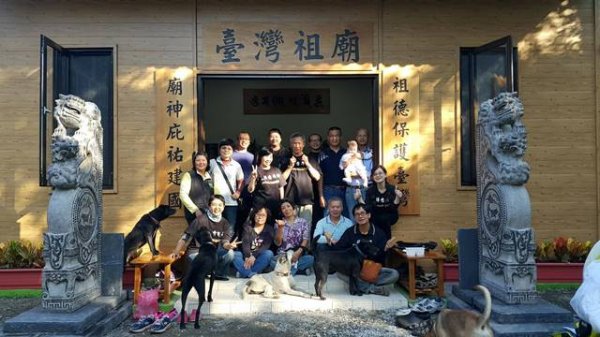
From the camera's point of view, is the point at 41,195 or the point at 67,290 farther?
the point at 41,195

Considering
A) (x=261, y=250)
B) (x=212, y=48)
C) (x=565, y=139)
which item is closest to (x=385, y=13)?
(x=212, y=48)

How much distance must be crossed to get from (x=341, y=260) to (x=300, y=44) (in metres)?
3.29

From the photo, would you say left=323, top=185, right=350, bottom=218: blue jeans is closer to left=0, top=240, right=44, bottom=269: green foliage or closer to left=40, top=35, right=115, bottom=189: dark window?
left=40, top=35, right=115, bottom=189: dark window

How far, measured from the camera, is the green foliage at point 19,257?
6.50 meters

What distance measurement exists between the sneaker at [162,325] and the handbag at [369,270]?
2299mm

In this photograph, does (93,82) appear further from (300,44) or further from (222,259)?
(222,259)

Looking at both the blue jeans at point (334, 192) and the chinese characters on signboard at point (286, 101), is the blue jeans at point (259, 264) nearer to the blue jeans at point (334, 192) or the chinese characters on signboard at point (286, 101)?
the blue jeans at point (334, 192)

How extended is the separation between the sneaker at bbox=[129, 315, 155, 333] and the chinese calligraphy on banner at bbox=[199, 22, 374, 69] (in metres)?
3.73

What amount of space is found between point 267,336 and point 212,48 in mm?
4190

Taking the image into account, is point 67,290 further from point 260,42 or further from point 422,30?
point 422,30

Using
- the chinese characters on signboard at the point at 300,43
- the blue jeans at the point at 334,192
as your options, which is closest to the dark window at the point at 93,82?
the chinese characters on signboard at the point at 300,43

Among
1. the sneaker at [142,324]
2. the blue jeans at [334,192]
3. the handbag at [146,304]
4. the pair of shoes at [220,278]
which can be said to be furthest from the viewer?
the blue jeans at [334,192]

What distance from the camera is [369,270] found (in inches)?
232

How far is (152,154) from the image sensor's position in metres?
7.00
